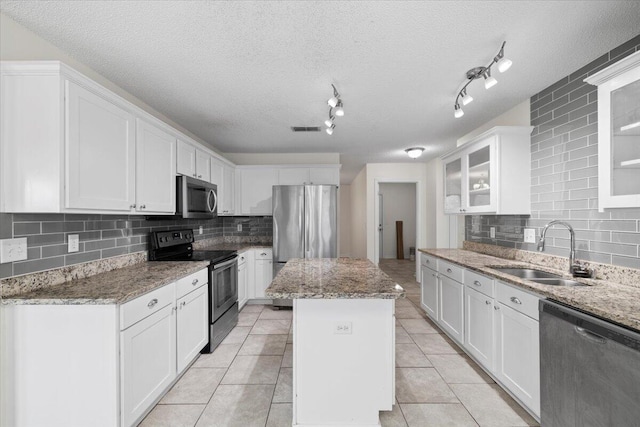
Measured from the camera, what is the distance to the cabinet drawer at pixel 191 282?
7.13ft

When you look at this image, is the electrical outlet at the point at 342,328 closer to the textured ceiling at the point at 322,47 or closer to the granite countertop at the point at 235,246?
the textured ceiling at the point at 322,47

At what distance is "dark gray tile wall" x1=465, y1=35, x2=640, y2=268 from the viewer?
5.99 feet

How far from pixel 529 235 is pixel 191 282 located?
123 inches

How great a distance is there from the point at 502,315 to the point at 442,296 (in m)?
0.96

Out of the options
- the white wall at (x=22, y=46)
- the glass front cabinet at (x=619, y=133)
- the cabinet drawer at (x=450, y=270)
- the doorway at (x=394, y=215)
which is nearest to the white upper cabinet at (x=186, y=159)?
the white wall at (x=22, y=46)

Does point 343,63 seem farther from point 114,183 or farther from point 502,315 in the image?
point 502,315

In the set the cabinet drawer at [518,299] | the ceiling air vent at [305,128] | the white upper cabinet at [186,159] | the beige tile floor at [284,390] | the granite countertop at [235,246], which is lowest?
the beige tile floor at [284,390]

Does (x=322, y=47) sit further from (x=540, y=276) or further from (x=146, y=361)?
(x=540, y=276)

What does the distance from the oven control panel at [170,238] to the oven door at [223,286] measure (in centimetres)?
56

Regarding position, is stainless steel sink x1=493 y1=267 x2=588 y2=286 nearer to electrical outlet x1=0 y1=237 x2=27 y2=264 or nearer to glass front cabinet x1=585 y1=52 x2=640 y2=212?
glass front cabinet x1=585 y1=52 x2=640 y2=212

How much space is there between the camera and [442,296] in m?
2.96

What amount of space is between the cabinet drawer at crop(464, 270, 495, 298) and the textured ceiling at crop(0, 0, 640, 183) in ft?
5.36

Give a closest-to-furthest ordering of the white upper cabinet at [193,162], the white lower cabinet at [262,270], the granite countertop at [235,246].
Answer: the white upper cabinet at [193,162] < the granite countertop at [235,246] < the white lower cabinet at [262,270]

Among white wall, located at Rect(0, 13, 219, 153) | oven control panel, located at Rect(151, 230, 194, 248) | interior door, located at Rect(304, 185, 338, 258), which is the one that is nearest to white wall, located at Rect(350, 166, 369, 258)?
interior door, located at Rect(304, 185, 338, 258)
